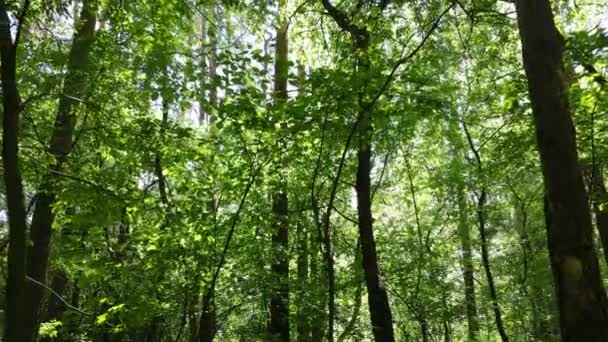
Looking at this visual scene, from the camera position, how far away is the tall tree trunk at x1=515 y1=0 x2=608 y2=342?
2746mm

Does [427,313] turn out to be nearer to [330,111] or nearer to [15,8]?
[330,111]

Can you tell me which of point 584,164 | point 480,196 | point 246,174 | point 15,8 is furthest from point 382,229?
point 15,8

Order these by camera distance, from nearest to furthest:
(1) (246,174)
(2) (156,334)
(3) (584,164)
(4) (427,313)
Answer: (1) (246,174)
(3) (584,164)
(2) (156,334)
(4) (427,313)

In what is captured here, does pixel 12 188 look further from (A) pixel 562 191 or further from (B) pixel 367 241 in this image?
(B) pixel 367 241

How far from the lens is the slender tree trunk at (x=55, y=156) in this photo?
6125 millimetres

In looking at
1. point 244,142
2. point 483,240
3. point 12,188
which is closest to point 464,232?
point 483,240

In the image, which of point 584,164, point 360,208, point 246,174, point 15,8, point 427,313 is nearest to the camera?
point 15,8

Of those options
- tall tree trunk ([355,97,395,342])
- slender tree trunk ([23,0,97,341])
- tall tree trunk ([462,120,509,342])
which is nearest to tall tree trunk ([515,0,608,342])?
tall tree trunk ([355,97,395,342])

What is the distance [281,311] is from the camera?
6684 mm

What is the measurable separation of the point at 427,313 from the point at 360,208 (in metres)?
4.51

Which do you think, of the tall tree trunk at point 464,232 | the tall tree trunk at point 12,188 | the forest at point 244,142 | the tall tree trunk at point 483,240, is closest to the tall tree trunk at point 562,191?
the forest at point 244,142

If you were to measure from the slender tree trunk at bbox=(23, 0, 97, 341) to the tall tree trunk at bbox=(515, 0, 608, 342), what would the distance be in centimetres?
510

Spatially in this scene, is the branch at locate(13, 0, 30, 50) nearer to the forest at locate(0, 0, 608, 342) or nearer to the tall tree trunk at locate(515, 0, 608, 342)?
the forest at locate(0, 0, 608, 342)

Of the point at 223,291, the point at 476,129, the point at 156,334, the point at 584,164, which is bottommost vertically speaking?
the point at 156,334
